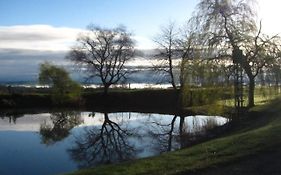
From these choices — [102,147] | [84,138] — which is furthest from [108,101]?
[102,147]

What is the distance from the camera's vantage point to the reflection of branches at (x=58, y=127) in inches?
1086

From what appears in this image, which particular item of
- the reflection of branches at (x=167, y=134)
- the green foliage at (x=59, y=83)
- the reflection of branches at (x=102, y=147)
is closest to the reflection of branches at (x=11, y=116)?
the green foliage at (x=59, y=83)

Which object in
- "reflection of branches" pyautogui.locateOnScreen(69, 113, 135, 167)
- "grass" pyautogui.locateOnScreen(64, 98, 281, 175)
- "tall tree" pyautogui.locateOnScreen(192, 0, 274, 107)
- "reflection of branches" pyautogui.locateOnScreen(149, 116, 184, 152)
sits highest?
"tall tree" pyautogui.locateOnScreen(192, 0, 274, 107)

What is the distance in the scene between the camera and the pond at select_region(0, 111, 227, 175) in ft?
63.8

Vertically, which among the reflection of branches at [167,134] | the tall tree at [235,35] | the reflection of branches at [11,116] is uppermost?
the tall tree at [235,35]

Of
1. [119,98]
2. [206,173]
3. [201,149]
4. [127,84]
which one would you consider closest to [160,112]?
[119,98]

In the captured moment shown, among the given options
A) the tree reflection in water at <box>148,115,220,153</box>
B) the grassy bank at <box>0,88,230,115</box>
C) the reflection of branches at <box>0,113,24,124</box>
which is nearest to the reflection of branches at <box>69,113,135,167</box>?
the tree reflection in water at <box>148,115,220,153</box>

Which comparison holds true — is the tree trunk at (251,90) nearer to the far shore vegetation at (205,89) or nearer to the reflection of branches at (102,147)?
the far shore vegetation at (205,89)

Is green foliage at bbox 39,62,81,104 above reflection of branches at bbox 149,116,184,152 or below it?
above

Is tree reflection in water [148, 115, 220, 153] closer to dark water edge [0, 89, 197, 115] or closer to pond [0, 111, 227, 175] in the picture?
pond [0, 111, 227, 175]

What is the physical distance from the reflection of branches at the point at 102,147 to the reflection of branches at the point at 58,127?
1626 millimetres

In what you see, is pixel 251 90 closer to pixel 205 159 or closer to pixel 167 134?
pixel 167 134

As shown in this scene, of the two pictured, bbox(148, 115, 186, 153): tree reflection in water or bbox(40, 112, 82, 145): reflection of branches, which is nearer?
bbox(148, 115, 186, 153): tree reflection in water

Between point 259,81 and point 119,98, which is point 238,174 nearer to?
point 259,81
